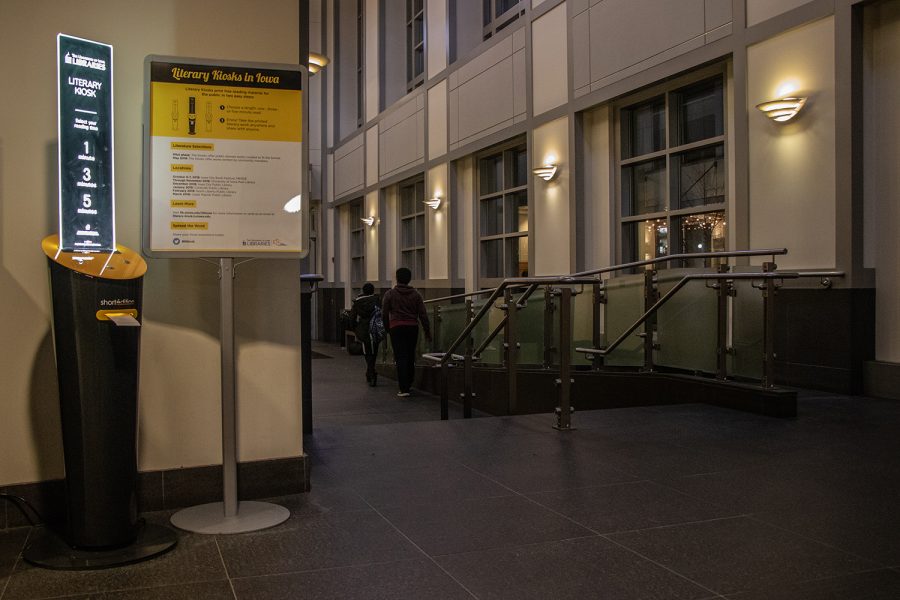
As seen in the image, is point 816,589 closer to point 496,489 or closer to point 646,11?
point 496,489

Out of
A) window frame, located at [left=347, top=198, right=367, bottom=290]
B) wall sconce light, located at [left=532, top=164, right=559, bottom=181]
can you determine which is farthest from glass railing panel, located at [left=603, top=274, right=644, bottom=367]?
window frame, located at [left=347, top=198, right=367, bottom=290]

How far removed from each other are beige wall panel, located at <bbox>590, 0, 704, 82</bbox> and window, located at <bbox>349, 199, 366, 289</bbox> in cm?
1060

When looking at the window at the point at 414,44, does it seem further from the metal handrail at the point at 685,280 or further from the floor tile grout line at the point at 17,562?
the floor tile grout line at the point at 17,562

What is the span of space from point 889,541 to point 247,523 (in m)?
2.43

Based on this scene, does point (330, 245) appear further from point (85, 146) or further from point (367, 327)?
point (85, 146)

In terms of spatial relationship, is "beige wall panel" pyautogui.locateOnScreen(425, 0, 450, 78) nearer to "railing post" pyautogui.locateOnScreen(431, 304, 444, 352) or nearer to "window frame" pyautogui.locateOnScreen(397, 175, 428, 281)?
"window frame" pyautogui.locateOnScreen(397, 175, 428, 281)

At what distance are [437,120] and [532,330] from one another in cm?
762

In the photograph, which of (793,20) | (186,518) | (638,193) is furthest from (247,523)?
(638,193)

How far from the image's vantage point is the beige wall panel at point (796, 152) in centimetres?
679

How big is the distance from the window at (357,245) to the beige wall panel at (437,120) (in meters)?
5.15

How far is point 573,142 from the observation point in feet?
33.4

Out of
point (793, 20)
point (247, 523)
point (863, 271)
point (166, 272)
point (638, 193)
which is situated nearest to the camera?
point (247, 523)

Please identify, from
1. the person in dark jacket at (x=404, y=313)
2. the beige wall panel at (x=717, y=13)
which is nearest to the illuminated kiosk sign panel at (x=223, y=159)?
the beige wall panel at (x=717, y=13)

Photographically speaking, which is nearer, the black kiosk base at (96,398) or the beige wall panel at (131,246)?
the black kiosk base at (96,398)
